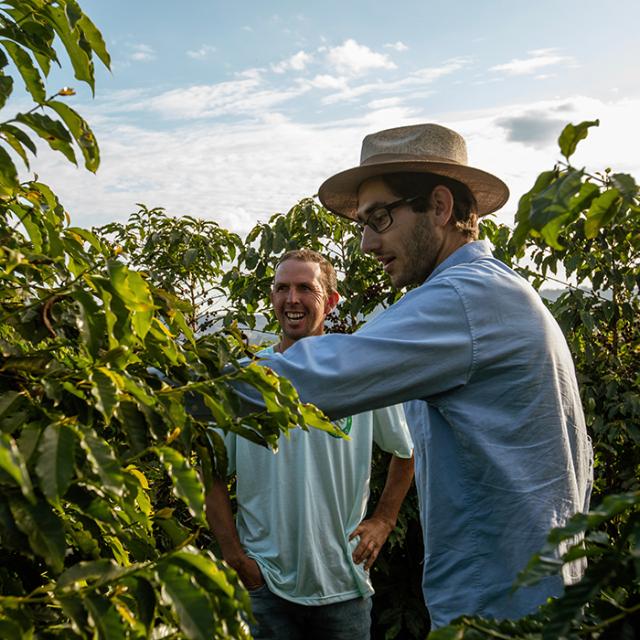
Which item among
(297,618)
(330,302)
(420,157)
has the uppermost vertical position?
(420,157)

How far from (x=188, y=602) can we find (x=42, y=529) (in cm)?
22

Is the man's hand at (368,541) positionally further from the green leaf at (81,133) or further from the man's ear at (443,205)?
the green leaf at (81,133)

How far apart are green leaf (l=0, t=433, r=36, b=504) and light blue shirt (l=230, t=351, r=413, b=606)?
74.6 inches

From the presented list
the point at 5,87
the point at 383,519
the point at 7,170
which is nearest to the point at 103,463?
the point at 7,170

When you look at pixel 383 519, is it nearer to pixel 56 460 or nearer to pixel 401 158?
pixel 401 158

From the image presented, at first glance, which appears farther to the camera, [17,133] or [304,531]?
[304,531]

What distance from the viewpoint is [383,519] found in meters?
2.99

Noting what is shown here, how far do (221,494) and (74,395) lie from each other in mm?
1668

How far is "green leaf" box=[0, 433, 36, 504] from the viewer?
2.84 ft

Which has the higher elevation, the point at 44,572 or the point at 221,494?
the point at 44,572

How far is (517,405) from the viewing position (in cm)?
177

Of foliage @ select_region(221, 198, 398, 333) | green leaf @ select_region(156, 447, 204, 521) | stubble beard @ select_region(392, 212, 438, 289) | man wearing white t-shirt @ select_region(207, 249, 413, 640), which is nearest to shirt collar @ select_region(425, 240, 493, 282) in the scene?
stubble beard @ select_region(392, 212, 438, 289)

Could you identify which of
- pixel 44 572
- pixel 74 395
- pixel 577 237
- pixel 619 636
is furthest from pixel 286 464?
pixel 577 237

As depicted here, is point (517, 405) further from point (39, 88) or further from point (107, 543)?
point (39, 88)
